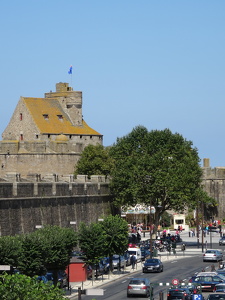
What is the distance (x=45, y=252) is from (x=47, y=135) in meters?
83.3

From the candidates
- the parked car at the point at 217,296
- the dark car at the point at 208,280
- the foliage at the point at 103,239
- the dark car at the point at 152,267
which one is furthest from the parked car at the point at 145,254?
the parked car at the point at 217,296

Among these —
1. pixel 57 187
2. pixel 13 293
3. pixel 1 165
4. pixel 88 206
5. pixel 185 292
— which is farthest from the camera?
pixel 1 165

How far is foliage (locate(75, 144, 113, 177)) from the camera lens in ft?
440

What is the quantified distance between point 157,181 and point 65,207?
45.9ft

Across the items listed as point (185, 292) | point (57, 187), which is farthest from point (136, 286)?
point (57, 187)

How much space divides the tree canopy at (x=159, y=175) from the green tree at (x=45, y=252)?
129 feet

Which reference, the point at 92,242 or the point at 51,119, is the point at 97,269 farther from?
the point at 51,119

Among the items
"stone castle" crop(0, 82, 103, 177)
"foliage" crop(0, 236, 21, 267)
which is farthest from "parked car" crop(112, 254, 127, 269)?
"stone castle" crop(0, 82, 103, 177)

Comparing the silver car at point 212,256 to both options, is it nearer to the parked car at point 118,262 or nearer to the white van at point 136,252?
the white van at point 136,252

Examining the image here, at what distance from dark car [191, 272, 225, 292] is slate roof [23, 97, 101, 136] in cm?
8210

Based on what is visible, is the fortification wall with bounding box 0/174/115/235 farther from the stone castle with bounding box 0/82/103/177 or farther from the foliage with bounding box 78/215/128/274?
the stone castle with bounding box 0/82/103/177

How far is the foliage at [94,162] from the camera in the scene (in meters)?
134

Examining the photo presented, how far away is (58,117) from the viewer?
154000 millimetres

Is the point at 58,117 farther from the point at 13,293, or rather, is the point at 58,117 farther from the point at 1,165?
the point at 13,293
